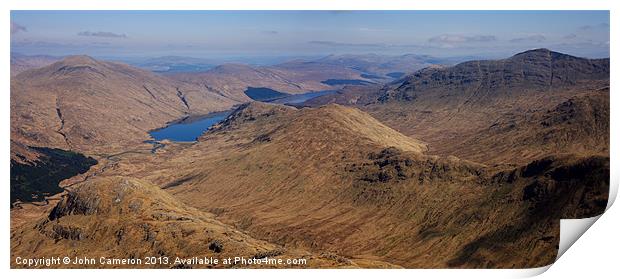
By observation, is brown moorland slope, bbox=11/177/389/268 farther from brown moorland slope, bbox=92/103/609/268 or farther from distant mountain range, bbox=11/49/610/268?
brown moorland slope, bbox=92/103/609/268

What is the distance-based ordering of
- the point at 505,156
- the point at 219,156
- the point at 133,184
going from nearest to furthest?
1. the point at 133,184
2. the point at 505,156
3. the point at 219,156

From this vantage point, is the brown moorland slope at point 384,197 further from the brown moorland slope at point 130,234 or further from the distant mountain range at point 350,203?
the brown moorland slope at point 130,234

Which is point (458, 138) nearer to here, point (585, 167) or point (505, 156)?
point (505, 156)

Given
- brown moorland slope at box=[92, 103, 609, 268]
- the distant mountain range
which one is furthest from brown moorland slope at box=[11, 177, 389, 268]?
brown moorland slope at box=[92, 103, 609, 268]

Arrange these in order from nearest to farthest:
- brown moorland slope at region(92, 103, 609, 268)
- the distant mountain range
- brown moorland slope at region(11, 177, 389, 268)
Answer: brown moorland slope at region(11, 177, 389, 268) → the distant mountain range → brown moorland slope at region(92, 103, 609, 268)

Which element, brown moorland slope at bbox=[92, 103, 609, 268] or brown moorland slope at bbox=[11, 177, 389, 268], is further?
brown moorland slope at bbox=[92, 103, 609, 268]

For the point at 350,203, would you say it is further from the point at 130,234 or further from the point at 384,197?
the point at 130,234

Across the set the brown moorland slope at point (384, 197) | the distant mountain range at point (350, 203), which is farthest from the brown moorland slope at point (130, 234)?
the brown moorland slope at point (384, 197)

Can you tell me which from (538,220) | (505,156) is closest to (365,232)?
A: (538,220)
